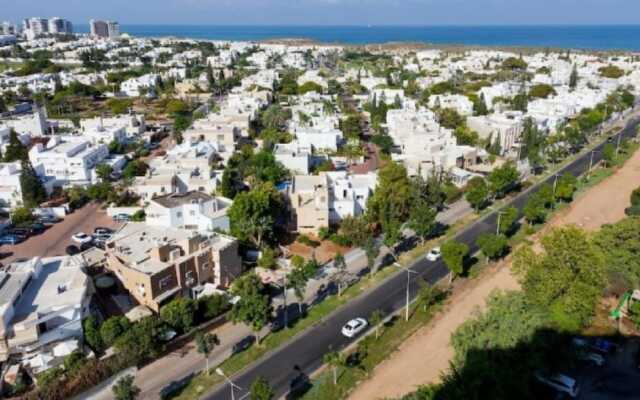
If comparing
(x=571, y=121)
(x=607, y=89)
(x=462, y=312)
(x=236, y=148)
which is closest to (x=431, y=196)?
(x=462, y=312)

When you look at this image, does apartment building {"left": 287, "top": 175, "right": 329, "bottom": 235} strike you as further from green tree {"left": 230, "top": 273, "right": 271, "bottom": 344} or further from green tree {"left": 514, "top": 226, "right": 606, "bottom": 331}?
green tree {"left": 514, "top": 226, "right": 606, "bottom": 331}

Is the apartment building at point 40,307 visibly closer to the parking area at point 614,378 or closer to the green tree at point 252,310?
Answer: the green tree at point 252,310

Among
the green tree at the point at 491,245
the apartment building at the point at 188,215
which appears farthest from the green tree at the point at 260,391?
the green tree at the point at 491,245

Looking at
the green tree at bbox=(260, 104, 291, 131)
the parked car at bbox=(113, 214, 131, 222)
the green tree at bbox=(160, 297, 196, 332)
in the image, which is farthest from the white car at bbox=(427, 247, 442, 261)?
the green tree at bbox=(260, 104, 291, 131)

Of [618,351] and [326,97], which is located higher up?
[326,97]

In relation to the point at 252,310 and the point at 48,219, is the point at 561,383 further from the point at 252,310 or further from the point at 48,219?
the point at 48,219

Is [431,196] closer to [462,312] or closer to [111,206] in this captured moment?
[462,312]
